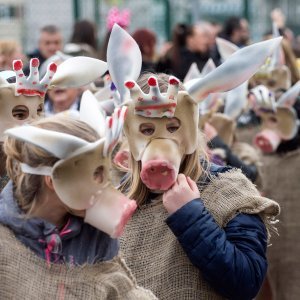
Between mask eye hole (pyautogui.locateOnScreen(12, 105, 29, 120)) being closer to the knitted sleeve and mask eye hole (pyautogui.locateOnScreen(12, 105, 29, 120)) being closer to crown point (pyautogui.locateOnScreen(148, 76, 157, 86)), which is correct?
crown point (pyautogui.locateOnScreen(148, 76, 157, 86))

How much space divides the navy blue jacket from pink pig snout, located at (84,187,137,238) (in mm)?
442

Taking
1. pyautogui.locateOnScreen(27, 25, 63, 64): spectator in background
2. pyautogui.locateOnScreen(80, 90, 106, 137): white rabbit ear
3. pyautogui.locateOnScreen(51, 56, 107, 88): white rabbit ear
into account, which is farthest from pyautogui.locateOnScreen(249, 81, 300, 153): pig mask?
pyautogui.locateOnScreen(27, 25, 63, 64): spectator in background

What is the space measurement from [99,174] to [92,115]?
23cm

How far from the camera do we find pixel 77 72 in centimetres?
365

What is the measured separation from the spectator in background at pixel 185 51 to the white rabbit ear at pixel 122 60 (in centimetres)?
606

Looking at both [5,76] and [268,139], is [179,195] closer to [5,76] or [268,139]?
[5,76]

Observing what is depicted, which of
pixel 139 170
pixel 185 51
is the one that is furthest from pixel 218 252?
pixel 185 51

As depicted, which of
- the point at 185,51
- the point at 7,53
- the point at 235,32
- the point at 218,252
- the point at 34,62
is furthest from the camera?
the point at 235,32

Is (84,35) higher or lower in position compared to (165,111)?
lower

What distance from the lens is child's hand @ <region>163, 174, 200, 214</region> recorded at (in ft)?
10.6

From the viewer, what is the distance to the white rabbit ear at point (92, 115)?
9.27ft

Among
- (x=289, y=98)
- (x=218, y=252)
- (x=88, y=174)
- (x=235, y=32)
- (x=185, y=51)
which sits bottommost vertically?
(x=235, y=32)

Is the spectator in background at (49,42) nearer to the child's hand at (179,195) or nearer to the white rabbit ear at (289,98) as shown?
the white rabbit ear at (289,98)

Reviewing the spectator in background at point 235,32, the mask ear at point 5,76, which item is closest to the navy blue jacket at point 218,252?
the mask ear at point 5,76
